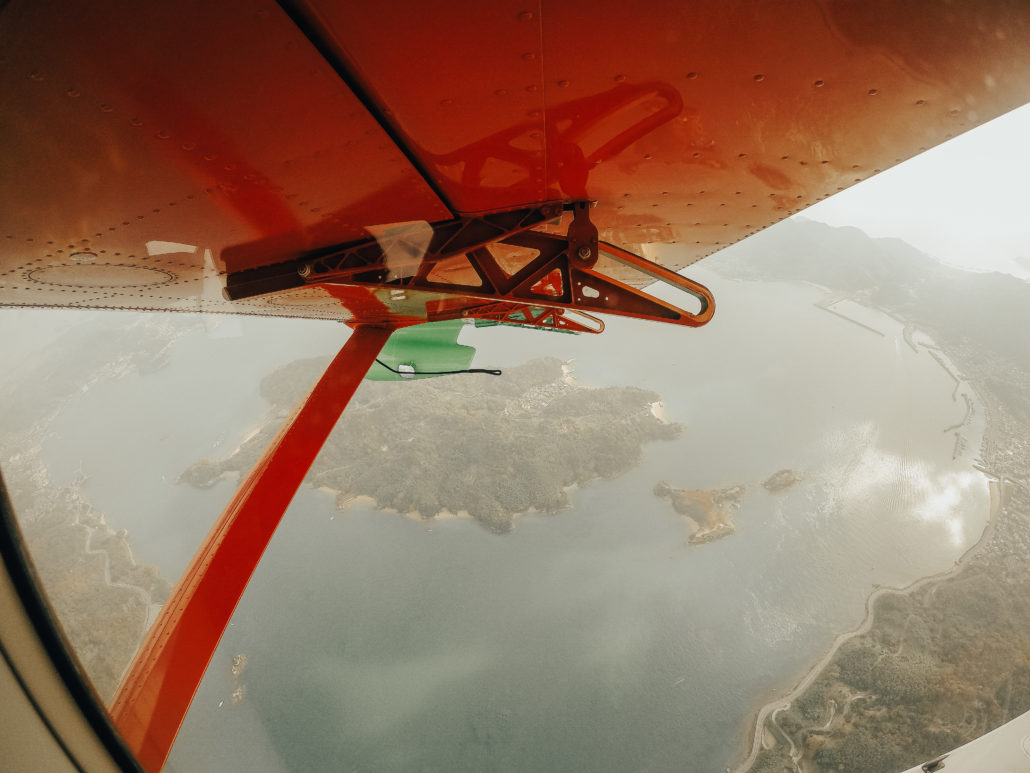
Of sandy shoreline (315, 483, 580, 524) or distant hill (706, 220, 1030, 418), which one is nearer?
sandy shoreline (315, 483, 580, 524)

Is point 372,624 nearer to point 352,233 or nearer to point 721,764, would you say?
point 721,764

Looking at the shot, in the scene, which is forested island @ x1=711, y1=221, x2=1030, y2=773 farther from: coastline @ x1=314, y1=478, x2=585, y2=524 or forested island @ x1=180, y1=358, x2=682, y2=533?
coastline @ x1=314, y1=478, x2=585, y2=524

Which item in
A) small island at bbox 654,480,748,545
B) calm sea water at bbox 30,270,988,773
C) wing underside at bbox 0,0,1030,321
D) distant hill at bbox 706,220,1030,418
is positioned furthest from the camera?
distant hill at bbox 706,220,1030,418

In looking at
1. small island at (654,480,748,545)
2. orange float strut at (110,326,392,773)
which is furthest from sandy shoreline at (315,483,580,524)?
orange float strut at (110,326,392,773)

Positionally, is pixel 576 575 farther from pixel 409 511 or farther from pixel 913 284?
pixel 913 284

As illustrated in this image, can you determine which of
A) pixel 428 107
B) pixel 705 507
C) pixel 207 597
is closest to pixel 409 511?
pixel 705 507

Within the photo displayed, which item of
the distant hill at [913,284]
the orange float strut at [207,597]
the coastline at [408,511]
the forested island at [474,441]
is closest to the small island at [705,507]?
the forested island at [474,441]
